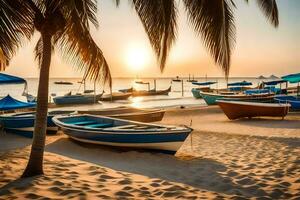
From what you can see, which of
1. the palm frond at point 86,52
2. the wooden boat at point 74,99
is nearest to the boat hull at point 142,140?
the palm frond at point 86,52

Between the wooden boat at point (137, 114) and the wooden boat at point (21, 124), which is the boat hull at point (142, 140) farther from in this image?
the wooden boat at point (137, 114)

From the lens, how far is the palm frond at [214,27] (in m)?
4.73

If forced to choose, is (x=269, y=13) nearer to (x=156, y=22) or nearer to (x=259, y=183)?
(x=156, y=22)

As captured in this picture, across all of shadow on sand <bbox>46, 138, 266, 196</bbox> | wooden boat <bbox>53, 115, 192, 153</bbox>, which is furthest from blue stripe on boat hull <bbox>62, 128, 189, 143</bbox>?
shadow on sand <bbox>46, 138, 266, 196</bbox>

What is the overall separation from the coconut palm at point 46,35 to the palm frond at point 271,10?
313 cm

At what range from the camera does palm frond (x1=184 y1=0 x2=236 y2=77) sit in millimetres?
4734

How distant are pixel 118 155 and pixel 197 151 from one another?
2.71 metres

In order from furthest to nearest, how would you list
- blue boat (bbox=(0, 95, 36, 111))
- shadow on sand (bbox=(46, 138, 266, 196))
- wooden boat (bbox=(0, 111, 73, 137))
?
blue boat (bbox=(0, 95, 36, 111)) < wooden boat (bbox=(0, 111, 73, 137)) < shadow on sand (bbox=(46, 138, 266, 196))

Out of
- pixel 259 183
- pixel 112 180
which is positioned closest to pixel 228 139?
pixel 259 183

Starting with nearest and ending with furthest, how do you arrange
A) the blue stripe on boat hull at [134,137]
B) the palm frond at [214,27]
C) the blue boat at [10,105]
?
the palm frond at [214,27], the blue stripe on boat hull at [134,137], the blue boat at [10,105]

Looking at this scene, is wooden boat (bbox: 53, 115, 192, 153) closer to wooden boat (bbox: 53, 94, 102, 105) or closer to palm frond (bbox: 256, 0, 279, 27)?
palm frond (bbox: 256, 0, 279, 27)

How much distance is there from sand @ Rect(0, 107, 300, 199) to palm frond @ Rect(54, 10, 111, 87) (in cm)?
219

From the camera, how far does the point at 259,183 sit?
6707 millimetres

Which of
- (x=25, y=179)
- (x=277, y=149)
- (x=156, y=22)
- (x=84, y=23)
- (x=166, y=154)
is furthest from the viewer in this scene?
(x=277, y=149)
